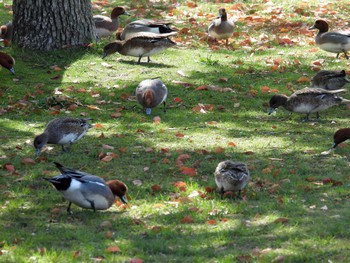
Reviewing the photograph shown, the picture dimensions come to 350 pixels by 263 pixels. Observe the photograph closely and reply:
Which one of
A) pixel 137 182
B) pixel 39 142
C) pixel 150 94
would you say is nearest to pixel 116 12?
pixel 150 94

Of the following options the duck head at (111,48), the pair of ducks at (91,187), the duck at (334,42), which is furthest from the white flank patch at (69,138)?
the duck at (334,42)

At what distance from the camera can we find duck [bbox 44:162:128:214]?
892 cm

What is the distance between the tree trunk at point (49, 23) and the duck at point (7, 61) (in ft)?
4.99

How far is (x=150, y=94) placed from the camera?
13.6 meters

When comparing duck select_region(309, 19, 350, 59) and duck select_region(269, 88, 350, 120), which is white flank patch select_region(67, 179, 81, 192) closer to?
duck select_region(269, 88, 350, 120)

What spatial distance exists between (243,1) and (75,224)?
613 inches

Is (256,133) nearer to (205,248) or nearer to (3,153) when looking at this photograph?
(3,153)

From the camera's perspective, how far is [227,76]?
16047 mm

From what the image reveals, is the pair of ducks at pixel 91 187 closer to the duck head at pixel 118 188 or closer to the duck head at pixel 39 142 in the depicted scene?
the duck head at pixel 118 188

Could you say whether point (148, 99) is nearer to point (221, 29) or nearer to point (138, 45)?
point (138, 45)

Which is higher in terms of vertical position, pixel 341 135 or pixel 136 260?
pixel 136 260

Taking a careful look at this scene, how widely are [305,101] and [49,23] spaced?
6.38 metres

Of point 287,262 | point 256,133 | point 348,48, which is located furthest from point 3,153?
point 348,48

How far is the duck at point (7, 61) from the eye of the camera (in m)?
15.3
